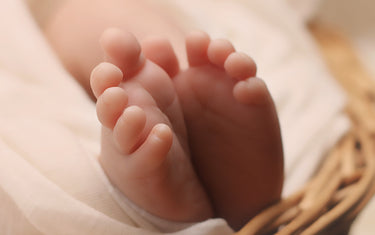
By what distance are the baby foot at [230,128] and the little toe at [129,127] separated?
0.34ft

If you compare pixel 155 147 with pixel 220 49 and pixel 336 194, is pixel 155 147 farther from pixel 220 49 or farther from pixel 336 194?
pixel 336 194

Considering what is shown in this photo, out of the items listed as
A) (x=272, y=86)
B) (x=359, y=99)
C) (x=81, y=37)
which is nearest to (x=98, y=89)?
(x=81, y=37)

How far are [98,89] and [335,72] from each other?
1.95ft

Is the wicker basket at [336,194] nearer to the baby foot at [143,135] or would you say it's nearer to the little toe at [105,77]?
the baby foot at [143,135]

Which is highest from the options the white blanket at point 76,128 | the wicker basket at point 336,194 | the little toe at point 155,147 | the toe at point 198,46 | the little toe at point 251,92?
→ the toe at point 198,46

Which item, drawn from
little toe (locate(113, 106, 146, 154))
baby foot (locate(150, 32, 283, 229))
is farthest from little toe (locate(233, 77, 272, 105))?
little toe (locate(113, 106, 146, 154))

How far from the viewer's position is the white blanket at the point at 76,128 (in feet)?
1.30

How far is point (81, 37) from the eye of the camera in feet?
1.68

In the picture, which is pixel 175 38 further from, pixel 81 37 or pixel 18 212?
pixel 18 212

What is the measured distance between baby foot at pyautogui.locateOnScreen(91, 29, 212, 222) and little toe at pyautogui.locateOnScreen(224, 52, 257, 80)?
53mm

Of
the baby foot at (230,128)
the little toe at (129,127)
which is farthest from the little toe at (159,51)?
the little toe at (129,127)

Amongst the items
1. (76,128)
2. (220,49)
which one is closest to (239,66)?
(220,49)

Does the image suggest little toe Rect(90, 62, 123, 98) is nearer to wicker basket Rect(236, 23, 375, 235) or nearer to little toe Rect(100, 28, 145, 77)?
little toe Rect(100, 28, 145, 77)

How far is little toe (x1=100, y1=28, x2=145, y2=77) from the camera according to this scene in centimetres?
39
